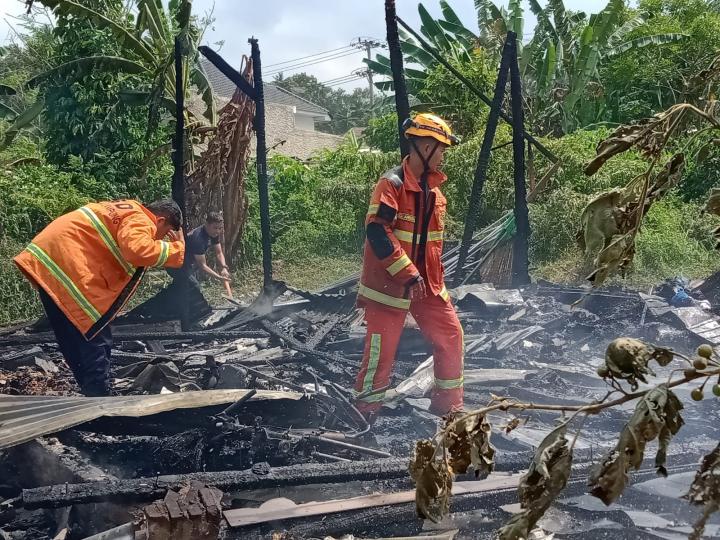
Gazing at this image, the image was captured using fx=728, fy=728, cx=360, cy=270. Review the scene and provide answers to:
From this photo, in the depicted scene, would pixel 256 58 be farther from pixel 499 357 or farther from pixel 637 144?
pixel 637 144

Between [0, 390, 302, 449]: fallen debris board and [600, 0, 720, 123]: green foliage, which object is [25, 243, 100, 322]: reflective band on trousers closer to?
[0, 390, 302, 449]: fallen debris board

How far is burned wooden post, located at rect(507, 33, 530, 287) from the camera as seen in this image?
9.18 meters

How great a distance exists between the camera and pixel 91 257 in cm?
508

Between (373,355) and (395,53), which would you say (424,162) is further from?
(395,53)

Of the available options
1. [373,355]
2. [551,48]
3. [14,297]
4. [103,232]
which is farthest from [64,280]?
[551,48]

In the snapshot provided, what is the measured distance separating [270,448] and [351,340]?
3058mm

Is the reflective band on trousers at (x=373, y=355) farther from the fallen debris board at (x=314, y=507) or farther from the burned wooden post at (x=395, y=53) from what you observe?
the burned wooden post at (x=395, y=53)

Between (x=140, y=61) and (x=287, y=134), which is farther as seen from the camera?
(x=287, y=134)

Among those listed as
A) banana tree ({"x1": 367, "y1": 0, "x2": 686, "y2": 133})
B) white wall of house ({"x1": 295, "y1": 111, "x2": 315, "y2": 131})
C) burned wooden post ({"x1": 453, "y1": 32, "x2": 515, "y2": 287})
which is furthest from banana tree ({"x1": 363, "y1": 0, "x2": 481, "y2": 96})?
white wall of house ({"x1": 295, "y1": 111, "x2": 315, "y2": 131})

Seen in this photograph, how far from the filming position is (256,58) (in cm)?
818

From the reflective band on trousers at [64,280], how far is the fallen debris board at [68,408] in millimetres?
708

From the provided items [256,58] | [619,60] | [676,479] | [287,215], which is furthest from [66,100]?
[619,60]

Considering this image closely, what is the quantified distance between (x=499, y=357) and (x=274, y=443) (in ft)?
11.5

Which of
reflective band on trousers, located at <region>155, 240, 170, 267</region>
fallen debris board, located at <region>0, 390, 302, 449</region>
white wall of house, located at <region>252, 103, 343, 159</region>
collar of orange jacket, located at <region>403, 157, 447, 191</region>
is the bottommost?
fallen debris board, located at <region>0, 390, 302, 449</region>
